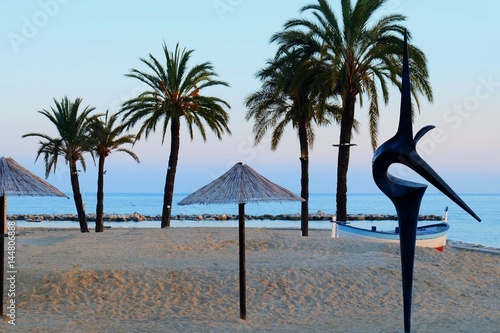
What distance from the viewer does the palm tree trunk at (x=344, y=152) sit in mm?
23875

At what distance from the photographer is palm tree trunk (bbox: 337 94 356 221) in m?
23.9

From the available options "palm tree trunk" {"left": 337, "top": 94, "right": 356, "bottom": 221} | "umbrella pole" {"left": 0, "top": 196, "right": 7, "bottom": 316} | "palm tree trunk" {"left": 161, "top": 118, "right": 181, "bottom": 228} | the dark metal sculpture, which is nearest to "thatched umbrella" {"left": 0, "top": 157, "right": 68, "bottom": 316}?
"umbrella pole" {"left": 0, "top": 196, "right": 7, "bottom": 316}

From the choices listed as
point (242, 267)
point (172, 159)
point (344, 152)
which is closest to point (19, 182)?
point (242, 267)

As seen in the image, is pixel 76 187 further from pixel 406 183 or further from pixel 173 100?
pixel 406 183

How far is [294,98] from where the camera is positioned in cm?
2525

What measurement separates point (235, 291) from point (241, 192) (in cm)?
277

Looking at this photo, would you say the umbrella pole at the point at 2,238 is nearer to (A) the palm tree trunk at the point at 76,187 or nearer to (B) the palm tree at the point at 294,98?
(B) the palm tree at the point at 294,98

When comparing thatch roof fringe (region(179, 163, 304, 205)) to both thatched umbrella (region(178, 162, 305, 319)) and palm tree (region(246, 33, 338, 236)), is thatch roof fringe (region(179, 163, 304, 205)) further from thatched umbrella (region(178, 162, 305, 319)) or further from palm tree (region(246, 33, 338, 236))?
palm tree (region(246, 33, 338, 236))

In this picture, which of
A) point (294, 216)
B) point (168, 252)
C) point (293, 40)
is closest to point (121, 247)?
point (168, 252)

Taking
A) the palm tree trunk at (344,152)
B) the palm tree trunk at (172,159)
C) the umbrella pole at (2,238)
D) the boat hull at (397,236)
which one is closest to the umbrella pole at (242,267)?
the umbrella pole at (2,238)

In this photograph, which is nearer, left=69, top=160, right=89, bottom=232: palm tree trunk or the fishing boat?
the fishing boat

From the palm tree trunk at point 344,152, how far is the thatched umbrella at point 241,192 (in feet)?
40.6

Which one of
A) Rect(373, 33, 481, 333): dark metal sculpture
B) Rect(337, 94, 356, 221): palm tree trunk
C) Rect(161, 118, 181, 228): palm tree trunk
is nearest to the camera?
Rect(373, 33, 481, 333): dark metal sculpture

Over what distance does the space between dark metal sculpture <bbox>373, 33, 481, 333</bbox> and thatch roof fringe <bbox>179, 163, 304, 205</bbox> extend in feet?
6.22
